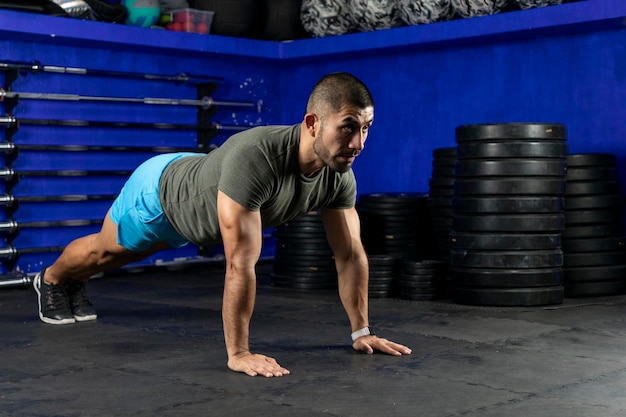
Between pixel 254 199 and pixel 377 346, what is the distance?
869 mm

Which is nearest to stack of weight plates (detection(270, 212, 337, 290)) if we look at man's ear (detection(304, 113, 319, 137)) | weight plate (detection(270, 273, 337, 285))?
weight plate (detection(270, 273, 337, 285))

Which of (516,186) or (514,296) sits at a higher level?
(516,186)

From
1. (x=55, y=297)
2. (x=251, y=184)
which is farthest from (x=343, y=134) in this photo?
(x=55, y=297)

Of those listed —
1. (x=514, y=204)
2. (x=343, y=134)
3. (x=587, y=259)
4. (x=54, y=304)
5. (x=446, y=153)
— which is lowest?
(x=54, y=304)

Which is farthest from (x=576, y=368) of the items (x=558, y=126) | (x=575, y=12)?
(x=575, y=12)

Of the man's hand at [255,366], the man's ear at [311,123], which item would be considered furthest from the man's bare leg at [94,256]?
the man's ear at [311,123]

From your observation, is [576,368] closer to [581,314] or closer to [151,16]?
[581,314]

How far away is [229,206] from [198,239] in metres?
0.48

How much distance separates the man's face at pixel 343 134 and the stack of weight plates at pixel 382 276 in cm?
249

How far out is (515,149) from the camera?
5125 mm

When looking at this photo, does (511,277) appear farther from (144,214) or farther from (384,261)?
(144,214)

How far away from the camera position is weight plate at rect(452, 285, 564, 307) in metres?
5.14

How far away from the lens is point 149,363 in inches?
144

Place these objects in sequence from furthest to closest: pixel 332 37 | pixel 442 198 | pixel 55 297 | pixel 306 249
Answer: pixel 332 37
pixel 306 249
pixel 442 198
pixel 55 297
